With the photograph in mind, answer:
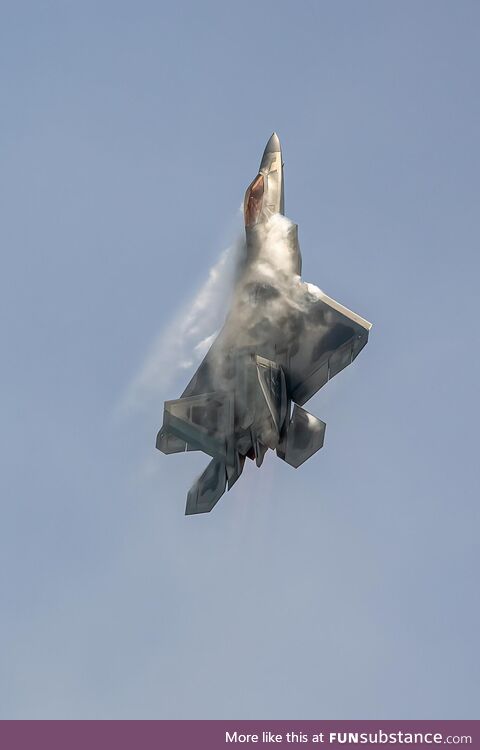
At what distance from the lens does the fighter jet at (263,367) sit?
40.7m

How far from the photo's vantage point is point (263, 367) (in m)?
41.3

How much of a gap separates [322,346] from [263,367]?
2962 mm

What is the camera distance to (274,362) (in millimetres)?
42156

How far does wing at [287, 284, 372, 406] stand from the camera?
42656 mm

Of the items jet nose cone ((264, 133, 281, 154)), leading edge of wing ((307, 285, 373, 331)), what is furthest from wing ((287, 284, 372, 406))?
jet nose cone ((264, 133, 281, 154))

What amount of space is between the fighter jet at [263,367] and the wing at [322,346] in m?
0.04

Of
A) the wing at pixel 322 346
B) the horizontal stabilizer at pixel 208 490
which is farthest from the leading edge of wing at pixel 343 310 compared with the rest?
the horizontal stabilizer at pixel 208 490

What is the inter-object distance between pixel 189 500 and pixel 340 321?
923 cm

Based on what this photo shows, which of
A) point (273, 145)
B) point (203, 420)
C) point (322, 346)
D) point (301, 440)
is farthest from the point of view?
point (273, 145)

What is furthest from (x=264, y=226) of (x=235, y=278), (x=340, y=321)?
(x=340, y=321)

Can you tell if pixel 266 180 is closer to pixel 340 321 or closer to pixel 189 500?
pixel 340 321

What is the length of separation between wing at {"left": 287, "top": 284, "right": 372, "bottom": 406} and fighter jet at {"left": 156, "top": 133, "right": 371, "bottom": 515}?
0.04 metres

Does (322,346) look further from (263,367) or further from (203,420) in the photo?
(203,420)

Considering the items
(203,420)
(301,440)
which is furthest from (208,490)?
(301,440)
